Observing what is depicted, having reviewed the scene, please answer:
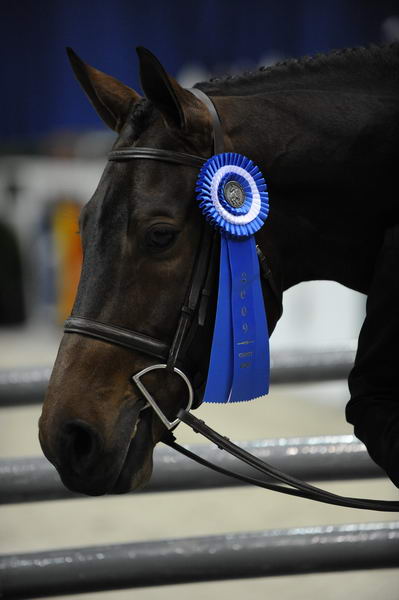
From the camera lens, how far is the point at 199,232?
1406 mm

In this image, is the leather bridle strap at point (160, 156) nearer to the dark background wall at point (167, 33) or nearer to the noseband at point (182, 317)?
the noseband at point (182, 317)

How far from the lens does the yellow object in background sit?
8.43 m

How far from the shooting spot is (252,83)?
61.3 inches

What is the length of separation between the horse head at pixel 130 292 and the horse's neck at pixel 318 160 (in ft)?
0.40

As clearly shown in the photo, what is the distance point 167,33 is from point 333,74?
3.62m

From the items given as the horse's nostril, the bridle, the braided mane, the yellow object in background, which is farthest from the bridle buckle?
the yellow object in background

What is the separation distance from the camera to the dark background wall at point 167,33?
4.66m

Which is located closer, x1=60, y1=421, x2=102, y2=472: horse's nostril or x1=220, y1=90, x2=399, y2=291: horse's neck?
x1=60, y1=421, x2=102, y2=472: horse's nostril

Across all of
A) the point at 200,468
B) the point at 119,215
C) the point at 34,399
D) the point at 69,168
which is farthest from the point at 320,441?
the point at 69,168

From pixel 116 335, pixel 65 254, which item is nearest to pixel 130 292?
pixel 116 335

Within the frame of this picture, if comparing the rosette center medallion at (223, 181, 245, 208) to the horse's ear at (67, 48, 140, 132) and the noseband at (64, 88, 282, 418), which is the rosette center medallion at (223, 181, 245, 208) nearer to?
the noseband at (64, 88, 282, 418)

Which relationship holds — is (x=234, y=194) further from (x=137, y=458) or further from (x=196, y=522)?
(x=196, y=522)

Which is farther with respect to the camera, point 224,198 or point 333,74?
point 333,74

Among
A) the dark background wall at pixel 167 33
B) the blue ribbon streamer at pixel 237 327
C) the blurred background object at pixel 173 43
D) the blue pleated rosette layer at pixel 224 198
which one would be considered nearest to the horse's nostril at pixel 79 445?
the blue ribbon streamer at pixel 237 327
